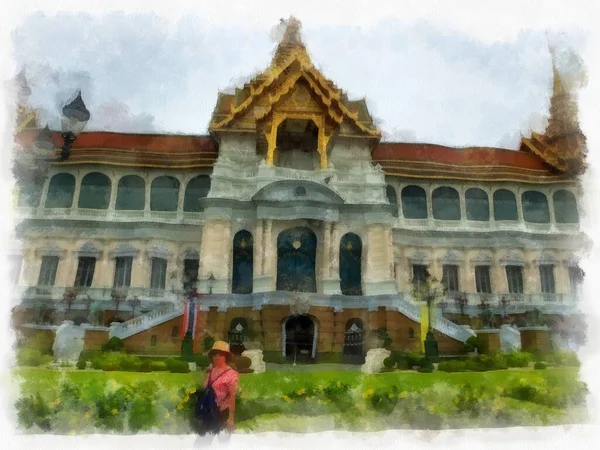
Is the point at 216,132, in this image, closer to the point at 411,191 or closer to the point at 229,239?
the point at 229,239

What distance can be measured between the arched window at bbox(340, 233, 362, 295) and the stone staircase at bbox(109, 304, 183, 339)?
3711 millimetres

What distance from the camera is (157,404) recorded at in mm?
8188

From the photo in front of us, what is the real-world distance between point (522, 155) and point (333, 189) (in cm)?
486

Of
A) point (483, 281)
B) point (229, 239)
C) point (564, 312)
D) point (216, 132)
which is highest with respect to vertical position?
point (216, 132)

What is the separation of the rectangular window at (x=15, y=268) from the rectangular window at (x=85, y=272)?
1.19 m

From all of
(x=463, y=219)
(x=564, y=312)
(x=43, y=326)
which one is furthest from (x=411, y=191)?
(x=43, y=326)

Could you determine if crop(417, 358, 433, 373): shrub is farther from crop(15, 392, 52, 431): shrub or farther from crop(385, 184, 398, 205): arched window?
crop(15, 392, 52, 431): shrub

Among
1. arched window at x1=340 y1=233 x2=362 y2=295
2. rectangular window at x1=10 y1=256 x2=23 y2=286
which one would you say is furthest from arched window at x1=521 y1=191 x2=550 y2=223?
rectangular window at x1=10 y1=256 x2=23 y2=286

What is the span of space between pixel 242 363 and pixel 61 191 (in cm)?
563

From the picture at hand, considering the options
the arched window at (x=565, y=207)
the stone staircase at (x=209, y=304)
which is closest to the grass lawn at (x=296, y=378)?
the stone staircase at (x=209, y=304)

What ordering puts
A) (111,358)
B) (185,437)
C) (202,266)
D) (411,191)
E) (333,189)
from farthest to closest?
(411,191)
(333,189)
(202,266)
(111,358)
(185,437)

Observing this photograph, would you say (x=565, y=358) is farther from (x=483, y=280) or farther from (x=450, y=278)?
(x=450, y=278)

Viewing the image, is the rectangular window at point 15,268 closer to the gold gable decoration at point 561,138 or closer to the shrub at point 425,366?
the shrub at point 425,366

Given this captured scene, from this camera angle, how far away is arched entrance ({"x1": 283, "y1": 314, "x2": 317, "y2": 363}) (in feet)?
32.9
